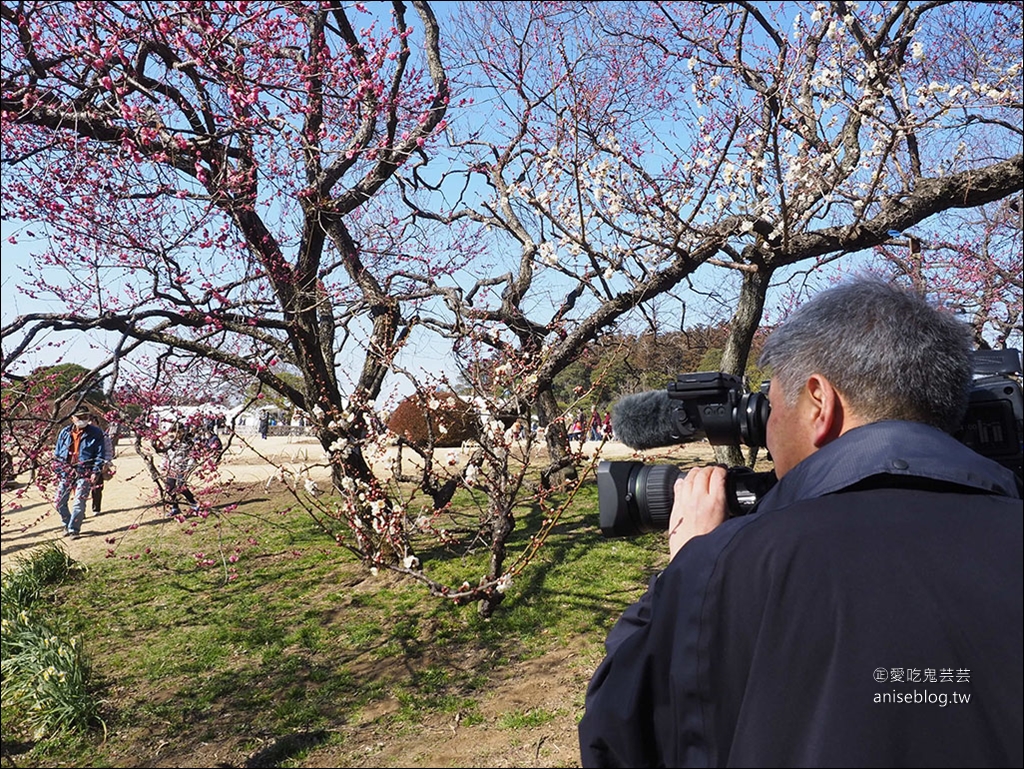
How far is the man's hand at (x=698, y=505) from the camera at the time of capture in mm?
1149

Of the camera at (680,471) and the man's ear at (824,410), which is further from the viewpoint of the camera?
the camera at (680,471)

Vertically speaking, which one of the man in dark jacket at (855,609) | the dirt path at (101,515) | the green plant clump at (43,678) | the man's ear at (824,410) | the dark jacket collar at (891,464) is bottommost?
the green plant clump at (43,678)

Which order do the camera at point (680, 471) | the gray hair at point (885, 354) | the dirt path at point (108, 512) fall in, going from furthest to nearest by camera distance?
the dirt path at point (108, 512), the camera at point (680, 471), the gray hair at point (885, 354)

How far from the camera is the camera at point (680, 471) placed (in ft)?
4.26

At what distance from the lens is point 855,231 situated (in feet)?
17.1

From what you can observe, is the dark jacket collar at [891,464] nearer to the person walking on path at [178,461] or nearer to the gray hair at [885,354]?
the gray hair at [885,354]

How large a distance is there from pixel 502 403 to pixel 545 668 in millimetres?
1928

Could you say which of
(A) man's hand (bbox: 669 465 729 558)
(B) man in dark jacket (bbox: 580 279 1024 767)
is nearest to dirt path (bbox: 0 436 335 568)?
(A) man's hand (bbox: 669 465 729 558)

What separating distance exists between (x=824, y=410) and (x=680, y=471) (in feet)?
1.35


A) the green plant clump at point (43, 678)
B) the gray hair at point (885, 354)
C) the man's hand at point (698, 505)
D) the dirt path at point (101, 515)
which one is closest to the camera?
the gray hair at point (885, 354)

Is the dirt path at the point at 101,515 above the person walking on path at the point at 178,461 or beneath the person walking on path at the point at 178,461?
beneath

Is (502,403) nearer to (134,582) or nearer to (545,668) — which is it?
(545,668)

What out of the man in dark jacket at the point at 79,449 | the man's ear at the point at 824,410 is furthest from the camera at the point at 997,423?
the man in dark jacket at the point at 79,449

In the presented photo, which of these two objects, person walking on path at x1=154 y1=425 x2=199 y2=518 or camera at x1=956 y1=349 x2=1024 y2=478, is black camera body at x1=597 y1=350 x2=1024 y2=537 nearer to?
camera at x1=956 y1=349 x2=1024 y2=478
